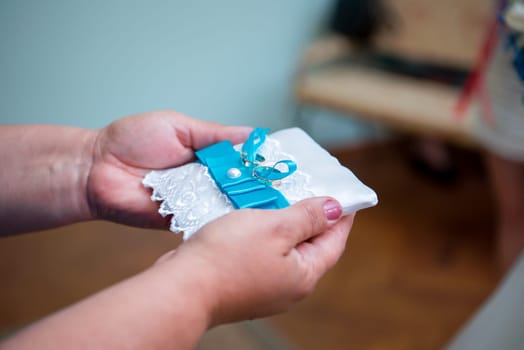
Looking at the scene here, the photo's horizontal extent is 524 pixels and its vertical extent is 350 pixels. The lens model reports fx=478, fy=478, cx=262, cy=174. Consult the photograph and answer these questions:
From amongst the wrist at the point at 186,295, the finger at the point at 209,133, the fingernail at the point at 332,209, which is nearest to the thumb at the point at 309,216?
the fingernail at the point at 332,209

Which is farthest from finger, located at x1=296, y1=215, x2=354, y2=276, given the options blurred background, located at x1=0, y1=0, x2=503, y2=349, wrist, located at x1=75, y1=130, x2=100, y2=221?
blurred background, located at x1=0, y1=0, x2=503, y2=349

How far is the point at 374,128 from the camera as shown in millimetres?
2242

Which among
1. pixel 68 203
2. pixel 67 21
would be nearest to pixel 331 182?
pixel 68 203

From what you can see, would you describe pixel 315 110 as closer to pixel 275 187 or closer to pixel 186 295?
pixel 275 187

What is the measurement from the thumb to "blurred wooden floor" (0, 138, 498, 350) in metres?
0.76

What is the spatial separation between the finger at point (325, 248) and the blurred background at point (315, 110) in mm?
725

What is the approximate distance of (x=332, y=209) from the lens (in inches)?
22.7

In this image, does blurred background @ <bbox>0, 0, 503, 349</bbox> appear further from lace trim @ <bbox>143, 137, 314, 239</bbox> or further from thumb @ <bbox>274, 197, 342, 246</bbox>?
thumb @ <bbox>274, 197, 342, 246</bbox>

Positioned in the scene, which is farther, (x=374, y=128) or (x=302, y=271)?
(x=374, y=128)

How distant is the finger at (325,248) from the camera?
553 millimetres

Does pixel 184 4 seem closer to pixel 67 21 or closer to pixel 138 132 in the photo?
pixel 67 21

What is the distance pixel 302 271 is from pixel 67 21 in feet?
3.94

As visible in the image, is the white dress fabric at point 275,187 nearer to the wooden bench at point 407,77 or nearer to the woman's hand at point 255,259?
the woman's hand at point 255,259

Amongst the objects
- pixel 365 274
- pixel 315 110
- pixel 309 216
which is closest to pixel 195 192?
pixel 309 216
